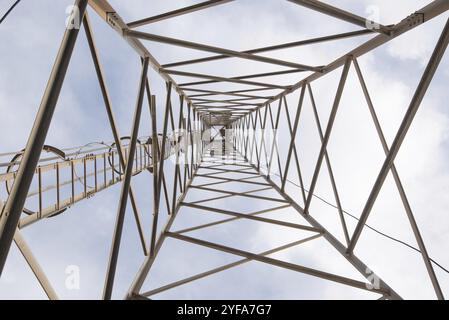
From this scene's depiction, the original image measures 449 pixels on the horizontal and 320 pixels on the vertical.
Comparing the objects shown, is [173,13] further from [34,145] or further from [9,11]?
[34,145]

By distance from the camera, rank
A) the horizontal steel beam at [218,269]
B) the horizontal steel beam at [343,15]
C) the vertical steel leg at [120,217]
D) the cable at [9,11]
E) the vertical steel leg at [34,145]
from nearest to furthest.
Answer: the vertical steel leg at [34,145] < the cable at [9,11] < the vertical steel leg at [120,217] < the horizontal steel beam at [343,15] < the horizontal steel beam at [218,269]

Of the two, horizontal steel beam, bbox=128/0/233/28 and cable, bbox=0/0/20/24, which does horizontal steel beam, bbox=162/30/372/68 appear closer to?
horizontal steel beam, bbox=128/0/233/28

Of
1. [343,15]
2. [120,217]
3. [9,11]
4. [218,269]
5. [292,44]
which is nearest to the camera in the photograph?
[9,11]

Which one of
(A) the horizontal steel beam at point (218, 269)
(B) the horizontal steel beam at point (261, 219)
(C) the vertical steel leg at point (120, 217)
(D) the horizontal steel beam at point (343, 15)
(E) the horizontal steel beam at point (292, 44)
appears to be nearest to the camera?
(C) the vertical steel leg at point (120, 217)

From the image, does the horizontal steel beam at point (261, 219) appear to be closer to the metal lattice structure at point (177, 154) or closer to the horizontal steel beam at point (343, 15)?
the metal lattice structure at point (177, 154)

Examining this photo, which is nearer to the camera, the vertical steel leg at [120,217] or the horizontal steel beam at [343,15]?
the vertical steel leg at [120,217]

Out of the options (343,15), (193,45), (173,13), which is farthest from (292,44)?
(173,13)

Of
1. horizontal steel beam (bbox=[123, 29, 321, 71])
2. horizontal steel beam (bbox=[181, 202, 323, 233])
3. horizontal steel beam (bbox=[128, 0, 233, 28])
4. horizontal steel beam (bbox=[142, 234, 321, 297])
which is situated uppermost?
horizontal steel beam (bbox=[128, 0, 233, 28])

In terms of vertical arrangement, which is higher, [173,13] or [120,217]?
[173,13]

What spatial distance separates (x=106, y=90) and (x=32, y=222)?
4.45 meters

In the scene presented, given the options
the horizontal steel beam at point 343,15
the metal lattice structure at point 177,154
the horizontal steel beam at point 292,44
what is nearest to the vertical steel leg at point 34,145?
the metal lattice structure at point 177,154

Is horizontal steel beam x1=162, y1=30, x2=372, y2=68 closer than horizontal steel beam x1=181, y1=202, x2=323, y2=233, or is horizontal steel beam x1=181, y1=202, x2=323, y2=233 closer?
horizontal steel beam x1=162, y1=30, x2=372, y2=68

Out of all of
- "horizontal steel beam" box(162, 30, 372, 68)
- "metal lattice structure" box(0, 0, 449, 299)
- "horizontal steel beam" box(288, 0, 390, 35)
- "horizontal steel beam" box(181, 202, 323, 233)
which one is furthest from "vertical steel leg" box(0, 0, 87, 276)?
"horizontal steel beam" box(181, 202, 323, 233)
